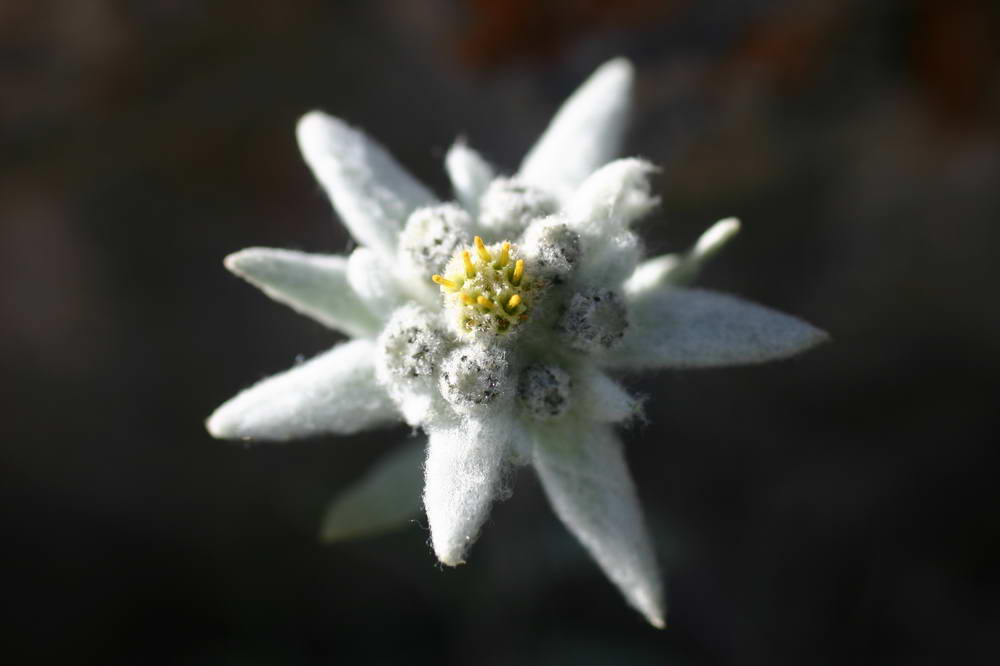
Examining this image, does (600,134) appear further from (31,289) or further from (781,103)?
(31,289)

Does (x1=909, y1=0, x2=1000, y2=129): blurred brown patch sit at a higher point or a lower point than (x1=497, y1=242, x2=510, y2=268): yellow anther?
lower

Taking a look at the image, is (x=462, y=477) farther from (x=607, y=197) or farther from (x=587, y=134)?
(x=587, y=134)

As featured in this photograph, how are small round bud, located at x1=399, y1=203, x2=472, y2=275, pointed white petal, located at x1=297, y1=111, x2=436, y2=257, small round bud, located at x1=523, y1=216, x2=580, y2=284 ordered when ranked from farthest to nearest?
pointed white petal, located at x1=297, y1=111, x2=436, y2=257 → small round bud, located at x1=399, y1=203, x2=472, y2=275 → small round bud, located at x1=523, y1=216, x2=580, y2=284

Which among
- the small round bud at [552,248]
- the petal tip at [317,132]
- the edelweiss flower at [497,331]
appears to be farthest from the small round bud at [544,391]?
the petal tip at [317,132]

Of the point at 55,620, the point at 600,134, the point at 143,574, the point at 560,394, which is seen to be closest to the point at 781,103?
the point at 600,134

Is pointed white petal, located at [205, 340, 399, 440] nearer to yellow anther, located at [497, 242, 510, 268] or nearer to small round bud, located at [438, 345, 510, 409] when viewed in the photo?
small round bud, located at [438, 345, 510, 409]

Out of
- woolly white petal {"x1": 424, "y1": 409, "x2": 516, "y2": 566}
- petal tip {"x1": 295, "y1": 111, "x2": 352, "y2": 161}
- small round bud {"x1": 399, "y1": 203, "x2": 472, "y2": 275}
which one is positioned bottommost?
woolly white petal {"x1": 424, "y1": 409, "x2": 516, "y2": 566}

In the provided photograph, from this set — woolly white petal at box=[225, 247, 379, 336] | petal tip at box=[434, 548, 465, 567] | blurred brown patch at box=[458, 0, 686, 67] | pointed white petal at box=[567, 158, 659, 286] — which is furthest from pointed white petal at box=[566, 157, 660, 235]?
blurred brown patch at box=[458, 0, 686, 67]

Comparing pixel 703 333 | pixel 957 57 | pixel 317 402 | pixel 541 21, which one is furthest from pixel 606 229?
pixel 957 57
